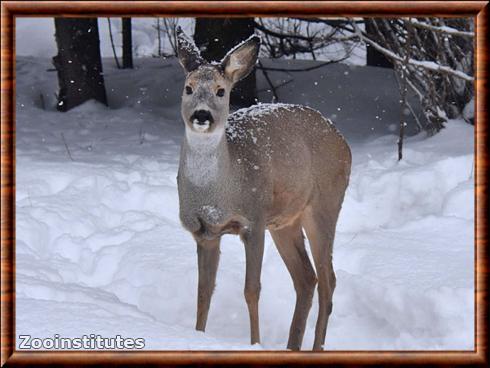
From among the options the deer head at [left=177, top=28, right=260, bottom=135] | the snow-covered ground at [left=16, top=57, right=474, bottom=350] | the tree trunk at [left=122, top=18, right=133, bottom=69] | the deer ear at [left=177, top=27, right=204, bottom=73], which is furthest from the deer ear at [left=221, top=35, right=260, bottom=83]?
the tree trunk at [left=122, top=18, right=133, bottom=69]

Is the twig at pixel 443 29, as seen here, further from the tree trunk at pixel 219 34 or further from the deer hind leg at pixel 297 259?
the deer hind leg at pixel 297 259

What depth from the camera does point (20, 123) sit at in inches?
404

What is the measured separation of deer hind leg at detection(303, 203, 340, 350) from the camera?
5.97 metres

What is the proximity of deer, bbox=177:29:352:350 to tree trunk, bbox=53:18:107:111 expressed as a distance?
5.33 metres

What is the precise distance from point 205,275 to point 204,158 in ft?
2.45

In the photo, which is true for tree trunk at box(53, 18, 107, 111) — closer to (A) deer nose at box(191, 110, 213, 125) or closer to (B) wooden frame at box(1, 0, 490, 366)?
(A) deer nose at box(191, 110, 213, 125)

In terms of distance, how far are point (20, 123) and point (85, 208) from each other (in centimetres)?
299

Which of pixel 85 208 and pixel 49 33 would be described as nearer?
pixel 85 208

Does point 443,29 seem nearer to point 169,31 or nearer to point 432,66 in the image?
point 432,66

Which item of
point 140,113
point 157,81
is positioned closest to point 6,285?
point 140,113

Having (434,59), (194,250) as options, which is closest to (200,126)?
(194,250)

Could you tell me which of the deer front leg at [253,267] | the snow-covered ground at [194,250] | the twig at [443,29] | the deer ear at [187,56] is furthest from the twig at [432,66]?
the deer front leg at [253,267]

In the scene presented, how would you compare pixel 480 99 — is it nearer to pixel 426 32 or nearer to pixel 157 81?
pixel 426 32

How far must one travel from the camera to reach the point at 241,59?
17.5 feet
